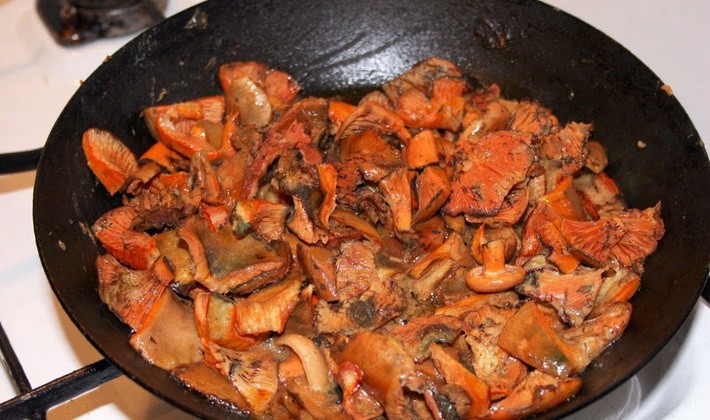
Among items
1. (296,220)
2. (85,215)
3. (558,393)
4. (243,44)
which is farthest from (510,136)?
(85,215)

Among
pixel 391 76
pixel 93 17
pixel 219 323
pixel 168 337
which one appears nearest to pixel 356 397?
pixel 219 323

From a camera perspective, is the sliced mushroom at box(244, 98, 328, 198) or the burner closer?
the sliced mushroom at box(244, 98, 328, 198)

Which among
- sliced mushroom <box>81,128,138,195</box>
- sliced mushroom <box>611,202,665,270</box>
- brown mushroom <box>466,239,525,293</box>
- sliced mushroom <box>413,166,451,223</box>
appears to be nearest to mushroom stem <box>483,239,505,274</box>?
brown mushroom <box>466,239,525,293</box>

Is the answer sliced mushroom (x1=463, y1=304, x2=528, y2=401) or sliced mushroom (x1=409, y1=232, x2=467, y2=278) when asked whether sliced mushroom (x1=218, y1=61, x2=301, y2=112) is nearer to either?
sliced mushroom (x1=409, y1=232, x2=467, y2=278)

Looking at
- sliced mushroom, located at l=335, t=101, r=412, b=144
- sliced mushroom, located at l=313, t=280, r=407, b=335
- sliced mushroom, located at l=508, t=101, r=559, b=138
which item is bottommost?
sliced mushroom, located at l=313, t=280, r=407, b=335

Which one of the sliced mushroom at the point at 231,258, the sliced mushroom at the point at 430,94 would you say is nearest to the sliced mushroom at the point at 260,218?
the sliced mushroom at the point at 231,258

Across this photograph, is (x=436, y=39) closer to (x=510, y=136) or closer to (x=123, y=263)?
(x=510, y=136)
